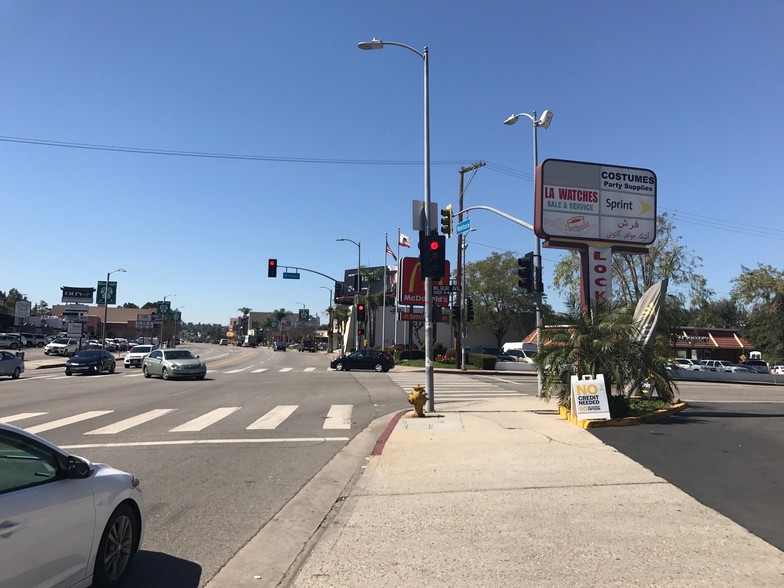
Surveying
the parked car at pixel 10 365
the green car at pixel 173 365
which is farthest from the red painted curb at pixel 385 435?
the parked car at pixel 10 365

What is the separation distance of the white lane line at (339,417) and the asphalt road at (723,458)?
554 centimetres

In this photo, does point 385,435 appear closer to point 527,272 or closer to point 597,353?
point 597,353

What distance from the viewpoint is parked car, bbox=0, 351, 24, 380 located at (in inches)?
1094

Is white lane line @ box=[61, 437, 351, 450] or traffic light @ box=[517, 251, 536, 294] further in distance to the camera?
traffic light @ box=[517, 251, 536, 294]

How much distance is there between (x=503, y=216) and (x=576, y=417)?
10698 mm

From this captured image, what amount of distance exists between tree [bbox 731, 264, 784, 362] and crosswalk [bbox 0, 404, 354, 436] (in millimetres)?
51703

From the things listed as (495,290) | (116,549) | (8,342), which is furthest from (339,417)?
(8,342)

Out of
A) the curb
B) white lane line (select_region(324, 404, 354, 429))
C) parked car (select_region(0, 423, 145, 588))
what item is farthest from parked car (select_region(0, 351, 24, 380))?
parked car (select_region(0, 423, 145, 588))

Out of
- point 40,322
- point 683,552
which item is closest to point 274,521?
point 683,552

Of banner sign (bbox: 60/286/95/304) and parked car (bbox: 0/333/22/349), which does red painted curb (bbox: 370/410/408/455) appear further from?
banner sign (bbox: 60/286/95/304)

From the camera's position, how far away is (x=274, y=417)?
14.2m

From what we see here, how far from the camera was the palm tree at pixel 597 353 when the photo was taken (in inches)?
482

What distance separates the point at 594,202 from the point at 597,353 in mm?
6738

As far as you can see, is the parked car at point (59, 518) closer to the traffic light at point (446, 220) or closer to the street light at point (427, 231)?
the street light at point (427, 231)
